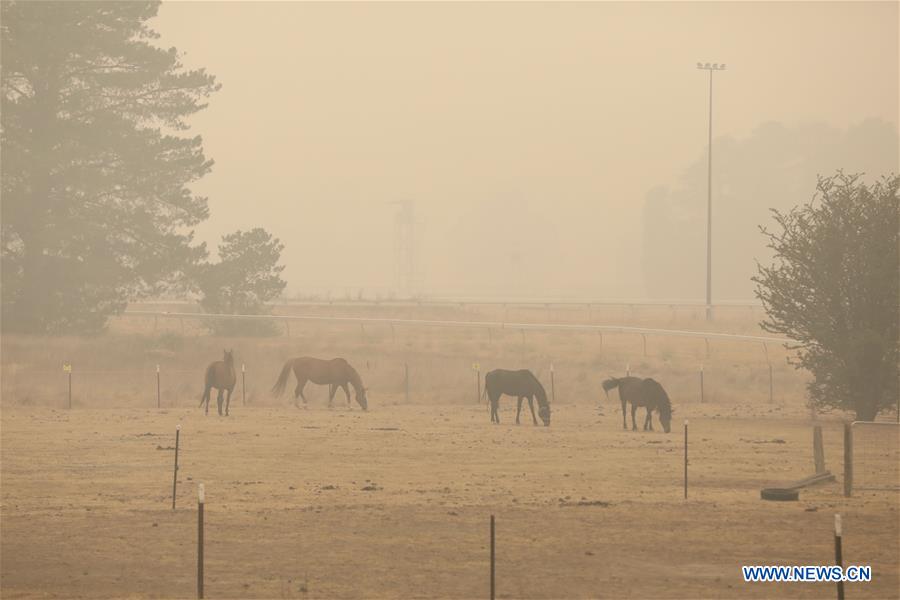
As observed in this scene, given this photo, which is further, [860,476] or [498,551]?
A: [860,476]

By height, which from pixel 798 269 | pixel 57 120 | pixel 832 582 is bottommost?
pixel 832 582

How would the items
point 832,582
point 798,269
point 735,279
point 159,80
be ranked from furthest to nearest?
point 735,279, point 159,80, point 798,269, point 832,582

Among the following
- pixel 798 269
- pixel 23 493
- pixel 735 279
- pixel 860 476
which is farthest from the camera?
pixel 735 279

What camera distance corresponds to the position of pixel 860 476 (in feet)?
90.9

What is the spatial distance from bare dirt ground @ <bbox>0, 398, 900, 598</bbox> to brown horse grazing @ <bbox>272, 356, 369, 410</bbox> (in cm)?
633

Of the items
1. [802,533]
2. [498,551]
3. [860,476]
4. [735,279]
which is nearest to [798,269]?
[860,476]

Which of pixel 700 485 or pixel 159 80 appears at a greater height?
pixel 159 80

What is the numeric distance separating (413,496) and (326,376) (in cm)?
1963

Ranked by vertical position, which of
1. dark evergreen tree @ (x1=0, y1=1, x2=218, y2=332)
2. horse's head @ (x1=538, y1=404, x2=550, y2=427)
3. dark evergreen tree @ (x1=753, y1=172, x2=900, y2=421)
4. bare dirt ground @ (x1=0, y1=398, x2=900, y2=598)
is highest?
dark evergreen tree @ (x1=0, y1=1, x2=218, y2=332)

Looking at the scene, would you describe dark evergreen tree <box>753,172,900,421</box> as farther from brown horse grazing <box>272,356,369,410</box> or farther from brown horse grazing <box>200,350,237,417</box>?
brown horse grazing <box>200,350,237,417</box>

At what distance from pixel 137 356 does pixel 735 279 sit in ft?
352

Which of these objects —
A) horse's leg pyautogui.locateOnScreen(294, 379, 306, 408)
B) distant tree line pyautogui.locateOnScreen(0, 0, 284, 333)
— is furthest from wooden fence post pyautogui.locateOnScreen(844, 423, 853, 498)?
distant tree line pyautogui.locateOnScreen(0, 0, 284, 333)

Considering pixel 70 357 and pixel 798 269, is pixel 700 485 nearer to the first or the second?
pixel 798 269

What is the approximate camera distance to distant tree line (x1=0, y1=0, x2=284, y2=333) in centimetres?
6288
